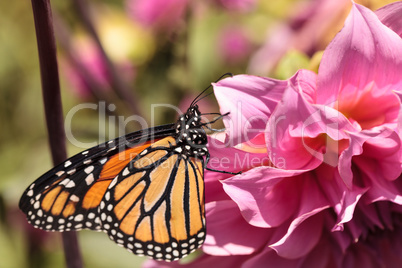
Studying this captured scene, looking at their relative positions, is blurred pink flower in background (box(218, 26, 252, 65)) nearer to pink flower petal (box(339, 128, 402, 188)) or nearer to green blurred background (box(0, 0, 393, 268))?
green blurred background (box(0, 0, 393, 268))

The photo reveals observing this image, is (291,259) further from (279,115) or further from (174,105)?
(174,105)

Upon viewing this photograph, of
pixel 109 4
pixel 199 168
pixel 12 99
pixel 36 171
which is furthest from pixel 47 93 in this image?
pixel 109 4

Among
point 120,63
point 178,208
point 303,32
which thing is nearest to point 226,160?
point 178,208

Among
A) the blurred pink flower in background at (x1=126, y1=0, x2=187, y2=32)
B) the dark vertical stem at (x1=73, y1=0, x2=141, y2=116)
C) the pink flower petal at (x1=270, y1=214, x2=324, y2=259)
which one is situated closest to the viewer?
the pink flower petal at (x1=270, y1=214, x2=324, y2=259)

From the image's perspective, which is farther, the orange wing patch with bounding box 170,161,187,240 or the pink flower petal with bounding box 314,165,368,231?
the orange wing patch with bounding box 170,161,187,240

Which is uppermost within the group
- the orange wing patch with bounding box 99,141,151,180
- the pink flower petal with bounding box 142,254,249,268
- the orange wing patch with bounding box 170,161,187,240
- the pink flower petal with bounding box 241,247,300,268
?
the orange wing patch with bounding box 99,141,151,180
